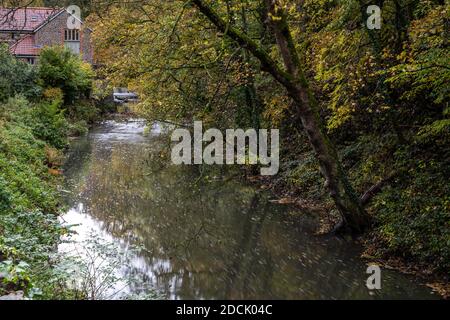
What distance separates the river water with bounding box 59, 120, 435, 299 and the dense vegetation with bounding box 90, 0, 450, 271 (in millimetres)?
1067

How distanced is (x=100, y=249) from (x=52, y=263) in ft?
4.03

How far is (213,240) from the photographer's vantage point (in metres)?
11.4

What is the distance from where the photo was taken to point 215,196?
15578 mm

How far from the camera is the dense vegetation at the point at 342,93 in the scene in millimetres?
9297

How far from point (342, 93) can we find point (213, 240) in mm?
4722

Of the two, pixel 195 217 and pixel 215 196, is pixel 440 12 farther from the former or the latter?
pixel 215 196

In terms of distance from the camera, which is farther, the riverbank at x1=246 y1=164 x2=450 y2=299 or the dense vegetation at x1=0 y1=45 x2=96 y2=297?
the riverbank at x1=246 y1=164 x2=450 y2=299

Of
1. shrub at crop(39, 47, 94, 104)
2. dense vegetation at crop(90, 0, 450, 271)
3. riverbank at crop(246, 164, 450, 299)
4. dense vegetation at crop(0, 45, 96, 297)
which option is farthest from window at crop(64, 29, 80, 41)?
riverbank at crop(246, 164, 450, 299)

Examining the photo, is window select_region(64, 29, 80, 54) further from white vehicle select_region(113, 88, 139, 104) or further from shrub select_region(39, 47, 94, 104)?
shrub select_region(39, 47, 94, 104)

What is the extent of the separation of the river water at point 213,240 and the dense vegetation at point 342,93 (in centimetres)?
107

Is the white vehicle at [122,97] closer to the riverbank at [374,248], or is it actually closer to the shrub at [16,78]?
the shrub at [16,78]

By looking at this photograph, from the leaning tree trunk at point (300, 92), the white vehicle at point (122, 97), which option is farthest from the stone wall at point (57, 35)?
the leaning tree trunk at point (300, 92)

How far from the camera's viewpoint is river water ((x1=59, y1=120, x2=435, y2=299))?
28.6 ft

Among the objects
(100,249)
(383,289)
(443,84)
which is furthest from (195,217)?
(443,84)
